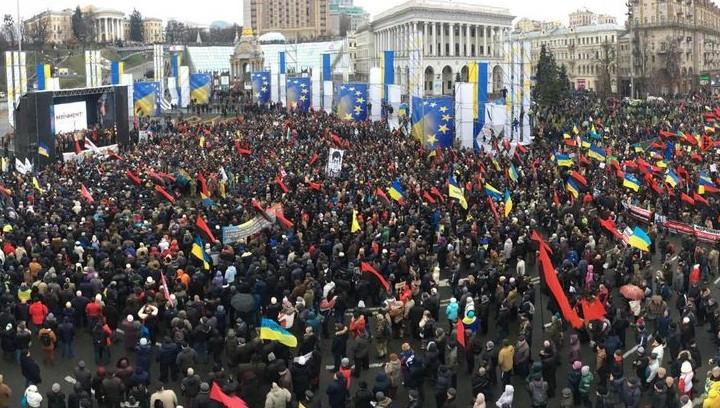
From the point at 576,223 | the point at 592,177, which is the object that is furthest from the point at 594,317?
the point at 592,177

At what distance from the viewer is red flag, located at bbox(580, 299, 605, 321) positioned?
45.6ft

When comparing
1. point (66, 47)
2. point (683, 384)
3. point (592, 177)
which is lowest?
point (683, 384)

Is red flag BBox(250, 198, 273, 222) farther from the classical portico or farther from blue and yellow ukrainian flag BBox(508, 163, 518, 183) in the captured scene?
the classical portico

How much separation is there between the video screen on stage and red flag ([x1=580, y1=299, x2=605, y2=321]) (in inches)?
1264

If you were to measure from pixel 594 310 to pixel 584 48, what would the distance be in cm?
10686

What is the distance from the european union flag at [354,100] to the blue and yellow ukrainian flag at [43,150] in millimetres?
16037

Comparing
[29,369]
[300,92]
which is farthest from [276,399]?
[300,92]

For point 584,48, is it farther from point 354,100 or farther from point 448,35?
point 354,100

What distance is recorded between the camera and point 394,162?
31.1 meters

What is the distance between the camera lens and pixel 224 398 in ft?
35.3

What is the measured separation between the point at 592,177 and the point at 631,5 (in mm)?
79655

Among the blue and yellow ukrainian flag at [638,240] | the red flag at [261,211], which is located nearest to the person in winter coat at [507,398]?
the blue and yellow ukrainian flag at [638,240]

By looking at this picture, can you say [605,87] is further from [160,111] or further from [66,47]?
[66,47]

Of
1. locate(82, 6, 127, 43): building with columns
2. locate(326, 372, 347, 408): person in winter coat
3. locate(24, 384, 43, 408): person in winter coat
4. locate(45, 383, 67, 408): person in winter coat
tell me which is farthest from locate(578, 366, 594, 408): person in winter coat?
locate(82, 6, 127, 43): building with columns
